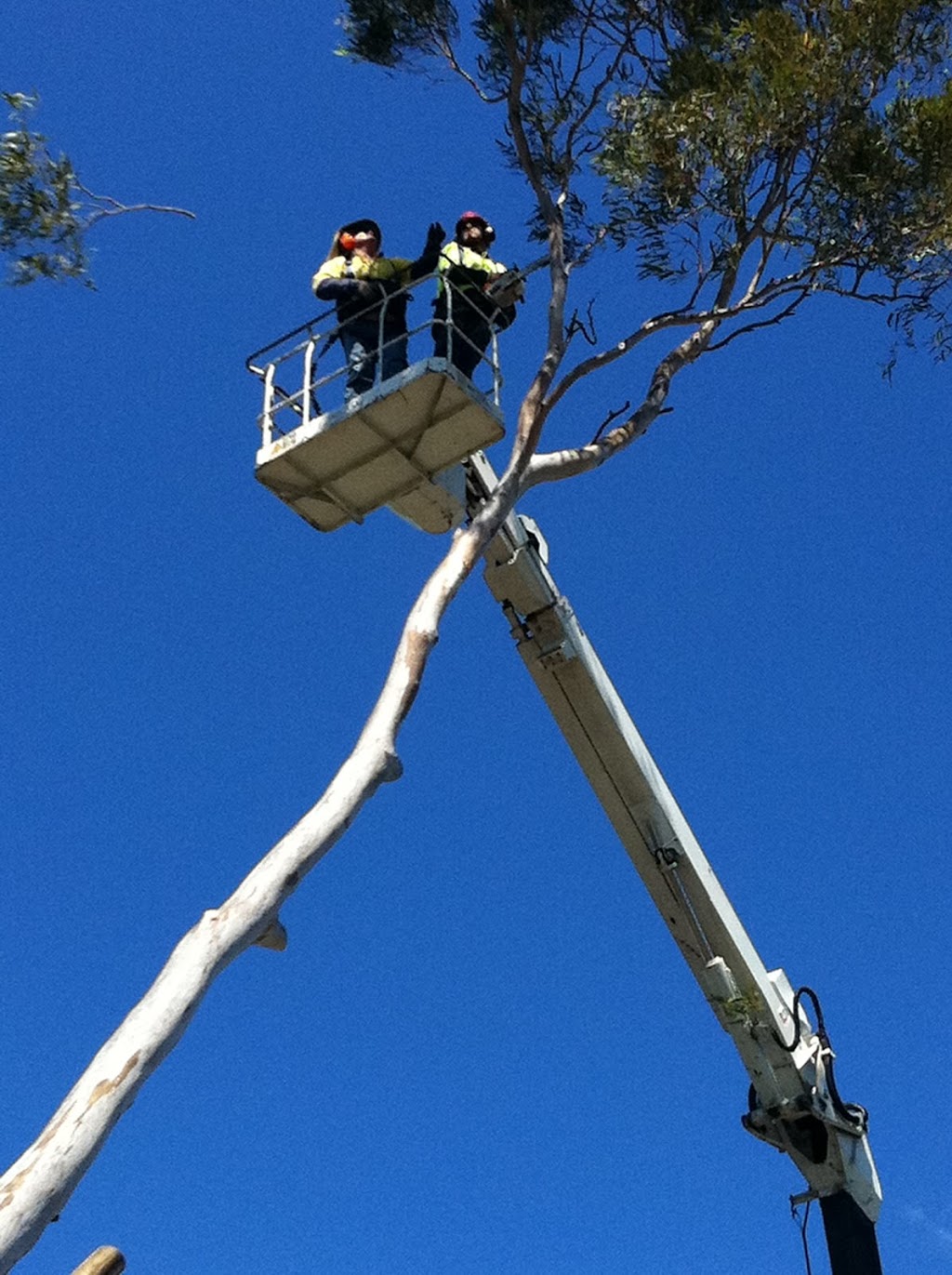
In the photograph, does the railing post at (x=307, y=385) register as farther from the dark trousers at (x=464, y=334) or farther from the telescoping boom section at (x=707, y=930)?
the telescoping boom section at (x=707, y=930)

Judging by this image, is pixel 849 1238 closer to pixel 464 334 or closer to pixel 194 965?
pixel 464 334

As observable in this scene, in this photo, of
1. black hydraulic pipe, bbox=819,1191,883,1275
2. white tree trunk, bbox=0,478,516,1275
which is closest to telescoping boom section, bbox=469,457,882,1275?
black hydraulic pipe, bbox=819,1191,883,1275

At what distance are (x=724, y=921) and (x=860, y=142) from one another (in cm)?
457

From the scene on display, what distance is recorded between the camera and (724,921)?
9.77 meters

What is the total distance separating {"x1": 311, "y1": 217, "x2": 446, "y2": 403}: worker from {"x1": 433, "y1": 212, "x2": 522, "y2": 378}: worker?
6.2 inches

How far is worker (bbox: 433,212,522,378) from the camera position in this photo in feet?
24.9

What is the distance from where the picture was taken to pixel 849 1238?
31.3 feet

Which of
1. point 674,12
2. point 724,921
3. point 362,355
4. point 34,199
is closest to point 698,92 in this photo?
point 674,12

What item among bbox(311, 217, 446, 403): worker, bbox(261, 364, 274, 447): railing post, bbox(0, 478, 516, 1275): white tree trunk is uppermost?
bbox(311, 217, 446, 403): worker

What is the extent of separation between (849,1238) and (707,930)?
1.94 m

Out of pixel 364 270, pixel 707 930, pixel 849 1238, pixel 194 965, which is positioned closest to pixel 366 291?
pixel 364 270

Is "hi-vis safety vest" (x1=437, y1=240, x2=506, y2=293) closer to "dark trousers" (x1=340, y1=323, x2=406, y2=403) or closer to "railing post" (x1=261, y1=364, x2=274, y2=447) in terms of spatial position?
"dark trousers" (x1=340, y1=323, x2=406, y2=403)

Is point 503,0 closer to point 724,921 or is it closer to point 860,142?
point 860,142

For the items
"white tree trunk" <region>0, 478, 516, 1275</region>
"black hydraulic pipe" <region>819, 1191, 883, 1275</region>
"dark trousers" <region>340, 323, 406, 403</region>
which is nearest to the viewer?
"white tree trunk" <region>0, 478, 516, 1275</region>
